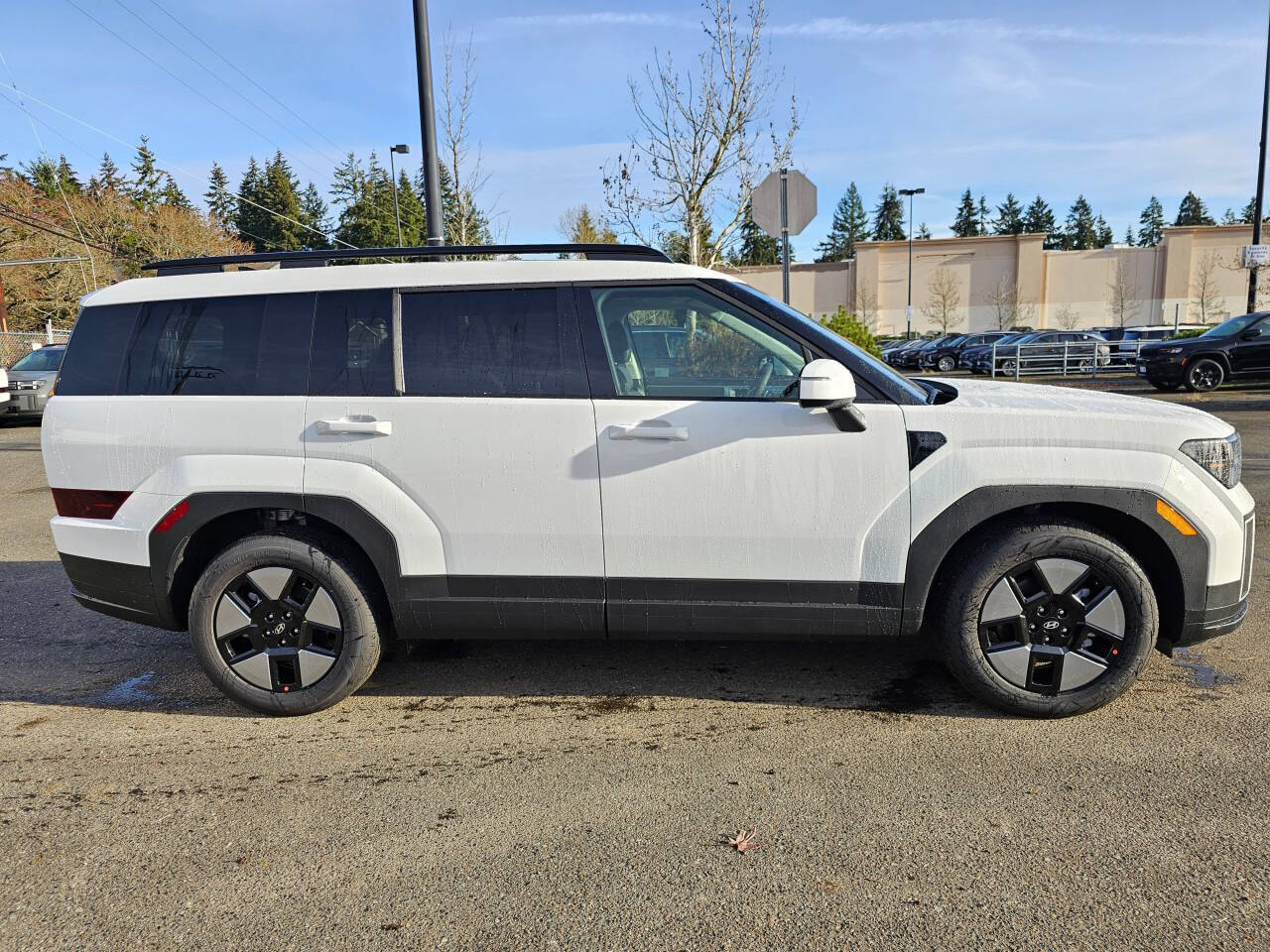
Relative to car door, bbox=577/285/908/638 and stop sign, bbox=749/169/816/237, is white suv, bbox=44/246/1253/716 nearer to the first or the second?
car door, bbox=577/285/908/638

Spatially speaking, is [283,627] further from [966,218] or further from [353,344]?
[966,218]

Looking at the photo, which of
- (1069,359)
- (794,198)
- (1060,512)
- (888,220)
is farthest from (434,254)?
(888,220)

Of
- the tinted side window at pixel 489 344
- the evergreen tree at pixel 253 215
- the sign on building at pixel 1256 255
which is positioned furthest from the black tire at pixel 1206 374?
the evergreen tree at pixel 253 215

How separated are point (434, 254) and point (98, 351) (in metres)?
1.55

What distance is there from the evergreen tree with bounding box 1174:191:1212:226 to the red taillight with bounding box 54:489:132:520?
149 metres

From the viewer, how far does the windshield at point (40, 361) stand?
1775cm

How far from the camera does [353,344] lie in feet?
12.5

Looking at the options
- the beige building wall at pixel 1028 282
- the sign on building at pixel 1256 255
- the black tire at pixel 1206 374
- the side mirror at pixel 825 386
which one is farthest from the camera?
the beige building wall at pixel 1028 282

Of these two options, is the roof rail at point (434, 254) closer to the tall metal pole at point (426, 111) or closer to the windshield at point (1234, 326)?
the tall metal pole at point (426, 111)

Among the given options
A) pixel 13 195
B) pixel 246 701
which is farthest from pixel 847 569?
pixel 13 195

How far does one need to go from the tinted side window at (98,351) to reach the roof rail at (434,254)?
263mm

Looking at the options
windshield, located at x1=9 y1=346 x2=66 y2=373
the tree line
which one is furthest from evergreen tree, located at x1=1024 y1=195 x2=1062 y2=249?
windshield, located at x1=9 y1=346 x2=66 y2=373

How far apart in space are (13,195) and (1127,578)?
51.4m

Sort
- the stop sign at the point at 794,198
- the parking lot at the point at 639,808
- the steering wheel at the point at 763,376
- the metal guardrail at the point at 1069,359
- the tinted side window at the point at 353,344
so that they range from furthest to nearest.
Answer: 1. the metal guardrail at the point at 1069,359
2. the stop sign at the point at 794,198
3. the tinted side window at the point at 353,344
4. the steering wheel at the point at 763,376
5. the parking lot at the point at 639,808
